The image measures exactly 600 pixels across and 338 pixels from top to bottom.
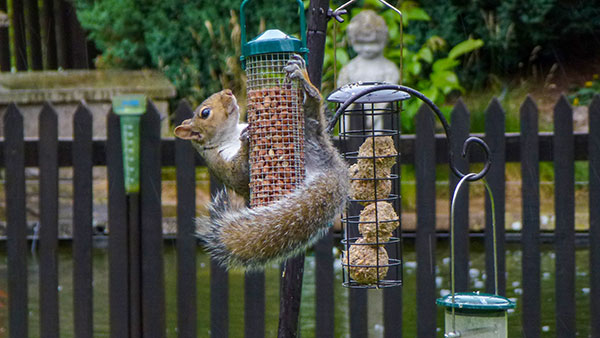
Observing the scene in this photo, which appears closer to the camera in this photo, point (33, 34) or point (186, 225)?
point (186, 225)

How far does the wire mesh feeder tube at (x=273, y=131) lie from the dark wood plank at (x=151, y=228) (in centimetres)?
175

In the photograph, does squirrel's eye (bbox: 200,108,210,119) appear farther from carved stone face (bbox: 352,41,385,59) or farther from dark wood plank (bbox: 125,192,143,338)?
carved stone face (bbox: 352,41,385,59)

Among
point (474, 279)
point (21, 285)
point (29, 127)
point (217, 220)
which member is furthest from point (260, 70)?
point (29, 127)

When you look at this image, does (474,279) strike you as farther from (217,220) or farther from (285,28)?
(285,28)

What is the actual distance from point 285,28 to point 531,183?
557 cm

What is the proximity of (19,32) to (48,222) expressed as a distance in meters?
7.13

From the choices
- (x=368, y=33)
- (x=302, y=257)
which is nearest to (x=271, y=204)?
(x=302, y=257)

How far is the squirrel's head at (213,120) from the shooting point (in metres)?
1.70

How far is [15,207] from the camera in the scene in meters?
3.43

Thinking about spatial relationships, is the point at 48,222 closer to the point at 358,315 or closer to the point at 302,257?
the point at 358,315

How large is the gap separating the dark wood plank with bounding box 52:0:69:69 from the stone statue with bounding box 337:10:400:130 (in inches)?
187

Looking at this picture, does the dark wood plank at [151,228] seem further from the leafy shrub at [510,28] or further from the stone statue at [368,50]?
the leafy shrub at [510,28]

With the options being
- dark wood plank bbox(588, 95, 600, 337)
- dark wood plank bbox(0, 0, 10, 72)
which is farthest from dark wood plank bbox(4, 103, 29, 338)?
dark wood plank bbox(0, 0, 10, 72)

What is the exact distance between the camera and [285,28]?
8.48 m
